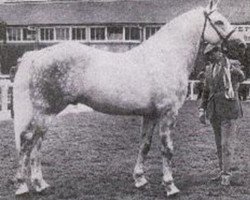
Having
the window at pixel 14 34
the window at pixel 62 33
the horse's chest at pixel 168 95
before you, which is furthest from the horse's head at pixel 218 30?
the window at pixel 14 34

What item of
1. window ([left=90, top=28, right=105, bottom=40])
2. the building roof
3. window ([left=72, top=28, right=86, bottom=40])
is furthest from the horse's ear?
window ([left=72, top=28, right=86, bottom=40])

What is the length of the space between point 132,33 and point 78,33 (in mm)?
4440

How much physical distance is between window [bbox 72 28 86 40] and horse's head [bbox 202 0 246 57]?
119 ft

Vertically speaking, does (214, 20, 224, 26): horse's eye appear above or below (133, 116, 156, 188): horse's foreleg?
above

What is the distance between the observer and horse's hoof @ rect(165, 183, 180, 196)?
7.61m

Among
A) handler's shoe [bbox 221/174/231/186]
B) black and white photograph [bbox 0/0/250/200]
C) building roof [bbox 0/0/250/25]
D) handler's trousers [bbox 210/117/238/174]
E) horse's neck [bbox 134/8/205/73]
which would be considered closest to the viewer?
black and white photograph [bbox 0/0/250/200]

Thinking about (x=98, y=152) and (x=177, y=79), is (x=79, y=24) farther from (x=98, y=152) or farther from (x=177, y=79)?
(x=177, y=79)

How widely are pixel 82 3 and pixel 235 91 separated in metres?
40.0

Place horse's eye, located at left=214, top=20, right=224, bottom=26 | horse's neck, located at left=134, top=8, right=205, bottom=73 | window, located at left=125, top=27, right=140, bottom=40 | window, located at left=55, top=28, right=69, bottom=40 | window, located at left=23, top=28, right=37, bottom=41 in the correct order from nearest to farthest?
1. horse's neck, located at left=134, top=8, right=205, bottom=73
2. horse's eye, located at left=214, top=20, right=224, bottom=26
3. window, located at left=125, top=27, right=140, bottom=40
4. window, located at left=55, top=28, right=69, bottom=40
5. window, located at left=23, top=28, right=37, bottom=41

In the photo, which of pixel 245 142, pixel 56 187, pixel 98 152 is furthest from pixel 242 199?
pixel 245 142

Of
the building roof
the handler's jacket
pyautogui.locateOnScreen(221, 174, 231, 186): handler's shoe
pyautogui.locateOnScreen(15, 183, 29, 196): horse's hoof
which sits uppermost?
the building roof

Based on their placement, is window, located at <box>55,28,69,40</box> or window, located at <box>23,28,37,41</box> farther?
window, located at <box>23,28,37,41</box>

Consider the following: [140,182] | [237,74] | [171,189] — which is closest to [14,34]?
[237,74]

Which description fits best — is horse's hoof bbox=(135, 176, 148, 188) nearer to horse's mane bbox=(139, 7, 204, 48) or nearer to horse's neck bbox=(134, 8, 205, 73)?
horse's neck bbox=(134, 8, 205, 73)
